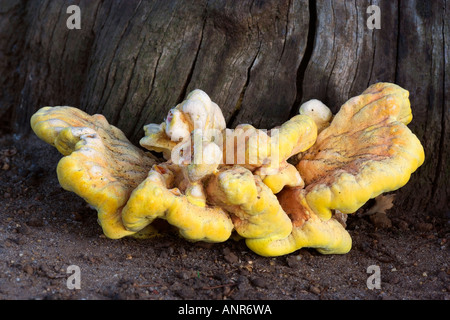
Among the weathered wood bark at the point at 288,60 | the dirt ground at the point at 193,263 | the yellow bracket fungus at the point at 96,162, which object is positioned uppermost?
the weathered wood bark at the point at 288,60

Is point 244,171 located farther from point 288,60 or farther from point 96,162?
point 288,60

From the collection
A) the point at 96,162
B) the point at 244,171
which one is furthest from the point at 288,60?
the point at 96,162

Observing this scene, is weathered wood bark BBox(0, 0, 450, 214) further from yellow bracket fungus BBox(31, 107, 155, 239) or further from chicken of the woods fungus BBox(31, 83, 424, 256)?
yellow bracket fungus BBox(31, 107, 155, 239)

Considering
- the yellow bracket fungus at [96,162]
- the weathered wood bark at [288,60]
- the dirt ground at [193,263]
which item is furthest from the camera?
the weathered wood bark at [288,60]

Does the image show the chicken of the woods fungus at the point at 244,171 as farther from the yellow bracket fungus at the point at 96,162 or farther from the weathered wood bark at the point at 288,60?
the weathered wood bark at the point at 288,60

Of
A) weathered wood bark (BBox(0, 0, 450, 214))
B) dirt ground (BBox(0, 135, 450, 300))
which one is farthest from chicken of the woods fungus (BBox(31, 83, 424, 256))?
weathered wood bark (BBox(0, 0, 450, 214))

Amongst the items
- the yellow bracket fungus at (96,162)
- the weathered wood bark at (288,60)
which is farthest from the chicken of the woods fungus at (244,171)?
the weathered wood bark at (288,60)

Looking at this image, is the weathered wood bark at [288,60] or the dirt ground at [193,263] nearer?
the dirt ground at [193,263]
